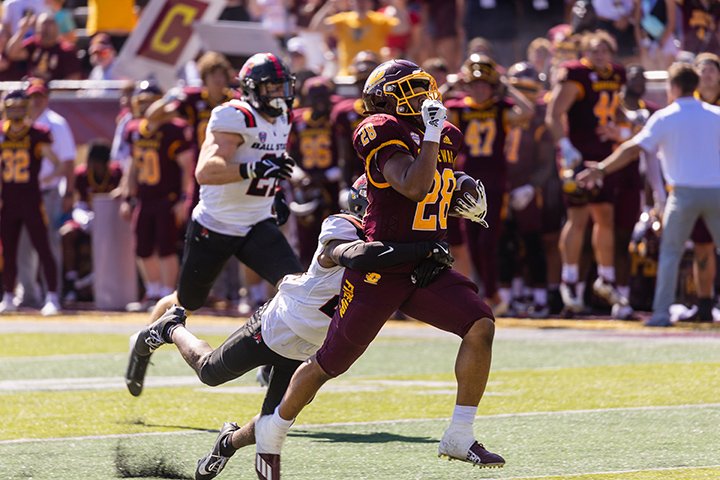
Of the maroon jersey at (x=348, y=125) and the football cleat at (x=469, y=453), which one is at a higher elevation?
the football cleat at (x=469, y=453)

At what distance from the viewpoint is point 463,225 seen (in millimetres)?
13453

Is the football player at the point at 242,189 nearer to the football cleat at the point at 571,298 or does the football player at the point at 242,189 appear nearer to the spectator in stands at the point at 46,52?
the football cleat at the point at 571,298

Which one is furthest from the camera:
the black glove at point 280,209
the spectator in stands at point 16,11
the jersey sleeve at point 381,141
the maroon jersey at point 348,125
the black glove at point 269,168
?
A: the spectator in stands at point 16,11

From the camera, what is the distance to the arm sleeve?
229 inches

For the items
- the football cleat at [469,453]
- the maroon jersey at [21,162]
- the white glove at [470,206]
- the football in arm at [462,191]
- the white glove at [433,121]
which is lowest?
the maroon jersey at [21,162]

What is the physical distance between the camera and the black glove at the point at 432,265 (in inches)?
231

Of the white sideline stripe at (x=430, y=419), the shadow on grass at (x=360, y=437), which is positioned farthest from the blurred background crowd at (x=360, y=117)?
the shadow on grass at (x=360, y=437)

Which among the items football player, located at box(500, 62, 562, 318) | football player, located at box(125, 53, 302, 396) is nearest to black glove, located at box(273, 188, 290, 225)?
football player, located at box(125, 53, 302, 396)

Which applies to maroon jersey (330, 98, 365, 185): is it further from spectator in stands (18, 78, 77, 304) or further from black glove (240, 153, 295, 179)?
black glove (240, 153, 295, 179)

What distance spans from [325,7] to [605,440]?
11.2 m

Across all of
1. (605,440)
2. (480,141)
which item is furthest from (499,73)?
(605,440)

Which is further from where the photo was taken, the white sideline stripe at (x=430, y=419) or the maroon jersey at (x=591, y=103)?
the maroon jersey at (x=591, y=103)

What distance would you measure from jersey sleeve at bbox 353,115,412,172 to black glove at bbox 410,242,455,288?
1.21ft

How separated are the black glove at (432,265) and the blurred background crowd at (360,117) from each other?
6290 mm
